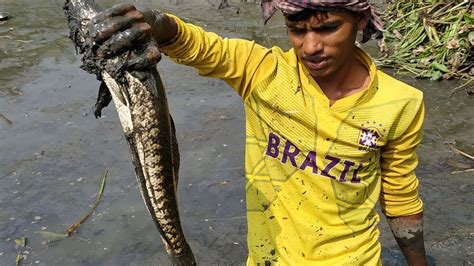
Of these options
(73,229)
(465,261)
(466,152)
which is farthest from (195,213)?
(466,152)

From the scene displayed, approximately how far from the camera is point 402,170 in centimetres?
246

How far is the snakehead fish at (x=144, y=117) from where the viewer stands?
1792mm

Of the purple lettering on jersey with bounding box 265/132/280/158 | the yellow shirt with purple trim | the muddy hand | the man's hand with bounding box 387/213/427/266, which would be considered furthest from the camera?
the man's hand with bounding box 387/213/427/266

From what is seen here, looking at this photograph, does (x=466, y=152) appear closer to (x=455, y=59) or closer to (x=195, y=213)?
(x=455, y=59)

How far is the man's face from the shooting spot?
2117mm

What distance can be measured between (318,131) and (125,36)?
94cm

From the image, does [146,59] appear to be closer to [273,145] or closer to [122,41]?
[122,41]

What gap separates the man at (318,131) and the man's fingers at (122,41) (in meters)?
0.42

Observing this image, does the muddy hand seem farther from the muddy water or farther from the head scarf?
the muddy water

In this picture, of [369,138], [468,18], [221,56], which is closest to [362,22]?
[369,138]

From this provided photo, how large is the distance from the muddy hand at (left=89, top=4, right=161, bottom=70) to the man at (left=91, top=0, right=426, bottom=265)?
0.40 meters

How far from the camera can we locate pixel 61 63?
7.93 m

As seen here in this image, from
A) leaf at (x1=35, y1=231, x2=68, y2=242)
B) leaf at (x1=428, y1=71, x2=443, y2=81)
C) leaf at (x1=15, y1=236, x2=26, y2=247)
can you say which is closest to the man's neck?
leaf at (x1=35, y1=231, x2=68, y2=242)

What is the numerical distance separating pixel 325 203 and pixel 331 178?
11cm
